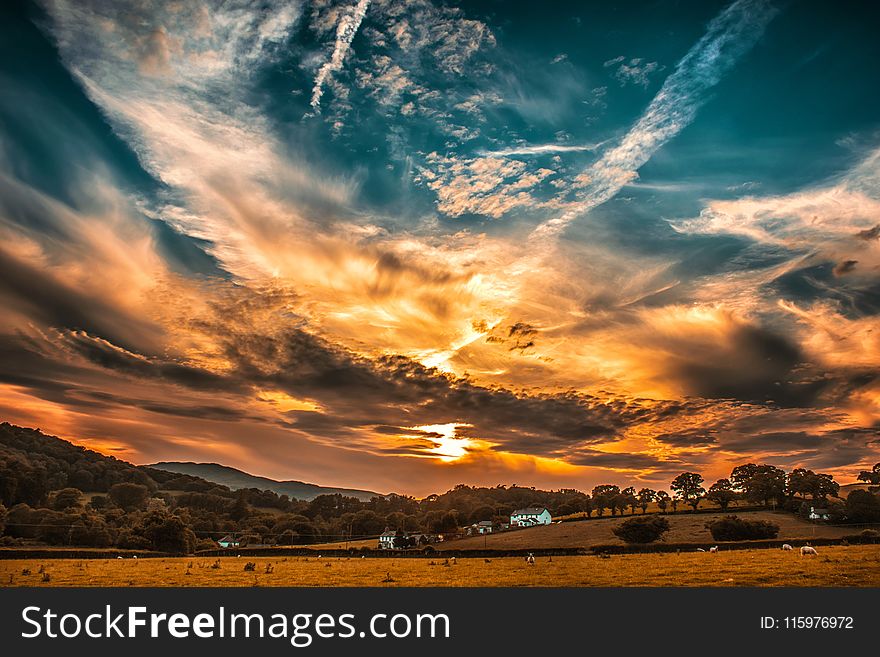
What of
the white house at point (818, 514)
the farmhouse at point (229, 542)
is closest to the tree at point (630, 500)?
the white house at point (818, 514)

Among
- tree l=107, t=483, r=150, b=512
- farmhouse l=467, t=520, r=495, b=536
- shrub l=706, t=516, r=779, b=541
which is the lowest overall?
farmhouse l=467, t=520, r=495, b=536

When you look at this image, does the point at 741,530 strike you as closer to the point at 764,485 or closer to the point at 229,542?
the point at 764,485

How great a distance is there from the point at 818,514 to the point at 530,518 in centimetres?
8028

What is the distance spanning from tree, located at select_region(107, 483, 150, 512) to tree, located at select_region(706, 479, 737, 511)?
170m

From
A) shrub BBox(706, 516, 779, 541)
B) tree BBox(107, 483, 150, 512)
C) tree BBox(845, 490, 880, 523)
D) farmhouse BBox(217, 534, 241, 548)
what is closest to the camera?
shrub BBox(706, 516, 779, 541)

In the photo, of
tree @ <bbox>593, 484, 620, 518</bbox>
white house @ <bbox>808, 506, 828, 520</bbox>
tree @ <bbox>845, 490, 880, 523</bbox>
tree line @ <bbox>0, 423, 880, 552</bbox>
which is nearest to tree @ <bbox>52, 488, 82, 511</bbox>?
tree line @ <bbox>0, 423, 880, 552</bbox>

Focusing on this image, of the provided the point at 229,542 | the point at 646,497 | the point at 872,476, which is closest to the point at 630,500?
the point at 646,497

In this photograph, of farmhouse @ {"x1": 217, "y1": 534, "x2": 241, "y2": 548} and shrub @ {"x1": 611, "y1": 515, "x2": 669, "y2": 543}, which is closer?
shrub @ {"x1": 611, "y1": 515, "x2": 669, "y2": 543}

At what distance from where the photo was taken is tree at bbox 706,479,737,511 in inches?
5704

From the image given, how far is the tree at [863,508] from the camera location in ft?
341

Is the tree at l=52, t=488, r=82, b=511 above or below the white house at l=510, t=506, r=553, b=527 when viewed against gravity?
above

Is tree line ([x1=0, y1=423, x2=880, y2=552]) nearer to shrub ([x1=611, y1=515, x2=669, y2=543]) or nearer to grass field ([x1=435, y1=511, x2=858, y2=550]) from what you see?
grass field ([x1=435, y1=511, x2=858, y2=550])
